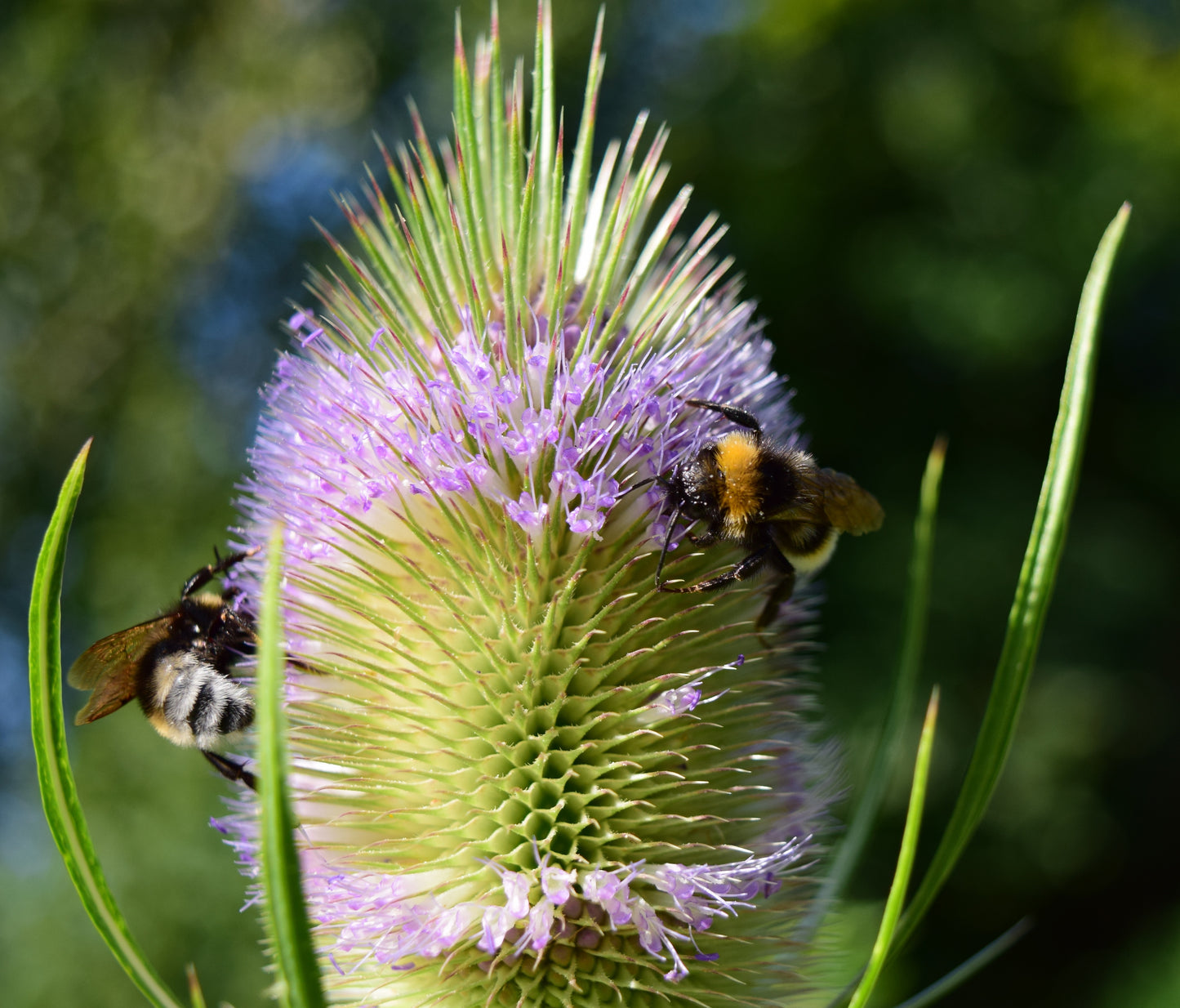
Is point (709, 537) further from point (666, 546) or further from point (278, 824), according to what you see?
point (278, 824)

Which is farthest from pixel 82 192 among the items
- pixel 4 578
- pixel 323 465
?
pixel 323 465

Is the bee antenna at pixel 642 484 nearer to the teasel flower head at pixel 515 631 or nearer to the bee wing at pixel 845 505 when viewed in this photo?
the teasel flower head at pixel 515 631

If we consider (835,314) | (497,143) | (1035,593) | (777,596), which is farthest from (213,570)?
(835,314)

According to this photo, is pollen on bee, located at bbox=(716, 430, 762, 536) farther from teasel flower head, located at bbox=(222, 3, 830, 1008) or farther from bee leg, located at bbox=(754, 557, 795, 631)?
bee leg, located at bbox=(754, 557, 795, 631)

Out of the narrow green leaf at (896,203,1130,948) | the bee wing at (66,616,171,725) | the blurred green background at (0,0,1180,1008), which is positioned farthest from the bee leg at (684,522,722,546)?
the blurred green background at (0,0,1180,1008)

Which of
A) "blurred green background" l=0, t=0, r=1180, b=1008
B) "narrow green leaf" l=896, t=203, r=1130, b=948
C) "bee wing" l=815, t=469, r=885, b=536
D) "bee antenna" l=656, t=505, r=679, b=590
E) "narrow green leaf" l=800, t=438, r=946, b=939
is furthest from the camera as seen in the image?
"blurred green background" l=0, t=0, r=1180, b=1008
